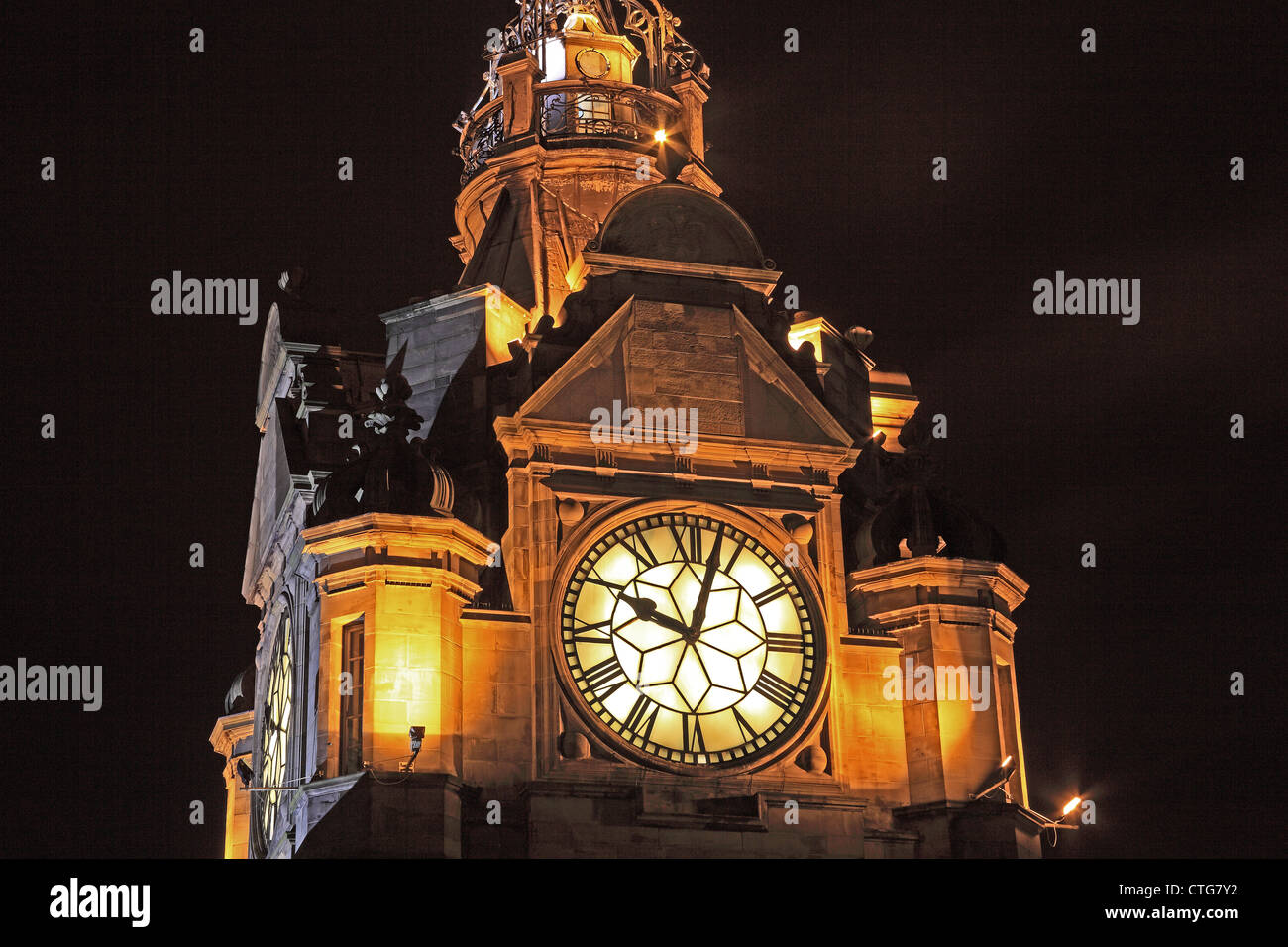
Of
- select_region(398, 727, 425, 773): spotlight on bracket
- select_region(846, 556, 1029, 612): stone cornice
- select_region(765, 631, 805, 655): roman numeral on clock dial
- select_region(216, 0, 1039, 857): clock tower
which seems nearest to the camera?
select_region(398, 727, 425, 773): spotlight on bracket

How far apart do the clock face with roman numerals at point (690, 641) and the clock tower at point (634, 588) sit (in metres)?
0.04

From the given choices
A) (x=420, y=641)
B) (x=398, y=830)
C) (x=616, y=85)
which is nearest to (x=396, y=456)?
(x=420, y=641)

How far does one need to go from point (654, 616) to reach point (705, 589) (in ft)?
2.50

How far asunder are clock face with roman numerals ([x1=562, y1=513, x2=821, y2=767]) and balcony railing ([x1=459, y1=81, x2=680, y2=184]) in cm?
867

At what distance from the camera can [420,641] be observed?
1334 inches

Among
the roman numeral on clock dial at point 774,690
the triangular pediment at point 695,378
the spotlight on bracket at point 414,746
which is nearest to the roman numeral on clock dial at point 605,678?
the roman numeral on clock dial at point 774,690

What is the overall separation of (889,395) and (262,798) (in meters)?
9.74

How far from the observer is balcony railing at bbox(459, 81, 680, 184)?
4241 centimetres
